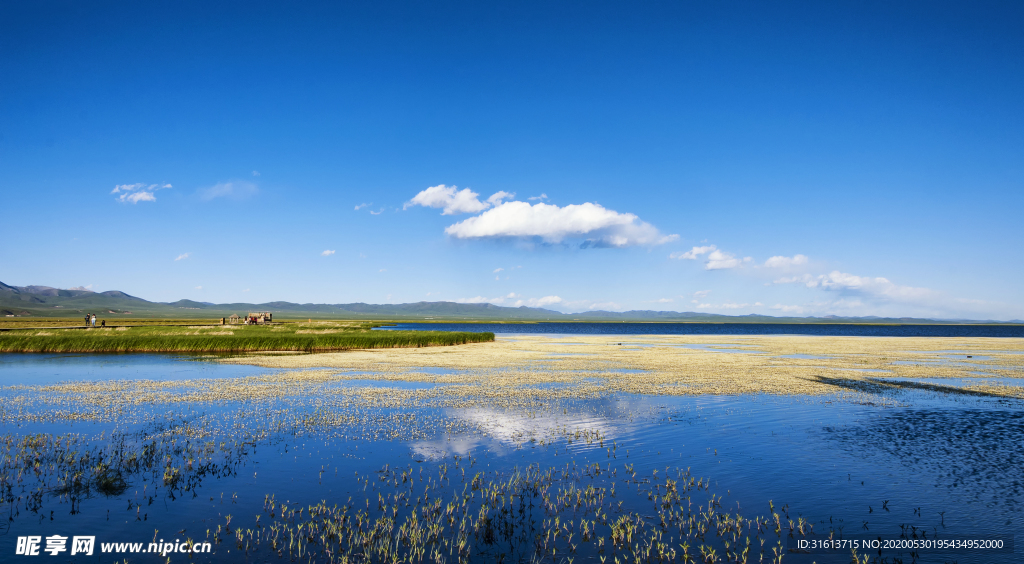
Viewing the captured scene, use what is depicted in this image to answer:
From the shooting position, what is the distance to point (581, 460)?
609 inches

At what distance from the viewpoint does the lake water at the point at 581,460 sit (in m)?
11.0

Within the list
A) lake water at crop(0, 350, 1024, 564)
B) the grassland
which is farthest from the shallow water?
lake water at crop(0, 350, 1024, 564)

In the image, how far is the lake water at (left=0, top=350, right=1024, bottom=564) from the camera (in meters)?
11.0

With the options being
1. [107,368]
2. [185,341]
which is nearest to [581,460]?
[107,368]

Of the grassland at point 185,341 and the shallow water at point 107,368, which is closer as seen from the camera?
the shallow water at point 107,368

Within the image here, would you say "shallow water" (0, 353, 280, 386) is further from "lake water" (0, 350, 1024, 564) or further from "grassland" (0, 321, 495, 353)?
"lake water" (0, 350, 1024, 564)

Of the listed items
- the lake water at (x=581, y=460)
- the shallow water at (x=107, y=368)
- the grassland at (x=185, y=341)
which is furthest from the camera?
the grassland at (x=185, y=341)

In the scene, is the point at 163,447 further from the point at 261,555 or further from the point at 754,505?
the point at 754,505

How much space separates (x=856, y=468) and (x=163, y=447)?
2041cm

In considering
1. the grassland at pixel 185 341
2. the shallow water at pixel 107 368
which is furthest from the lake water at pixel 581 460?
the grassland at pixel 185 341

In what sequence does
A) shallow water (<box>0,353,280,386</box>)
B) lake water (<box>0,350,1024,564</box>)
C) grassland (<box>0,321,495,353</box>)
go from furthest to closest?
grassland (<box>0,321,495,353</box>) → shallow water (<box>0,353,280,386</box>) → lake water (<box>0,350,1024,564</box>)

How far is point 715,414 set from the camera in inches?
885

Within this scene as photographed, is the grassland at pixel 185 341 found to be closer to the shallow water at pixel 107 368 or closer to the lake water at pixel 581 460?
the shallow water at pixel 107 368

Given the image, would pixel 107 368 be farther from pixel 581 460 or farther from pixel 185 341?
pixel 581 460
